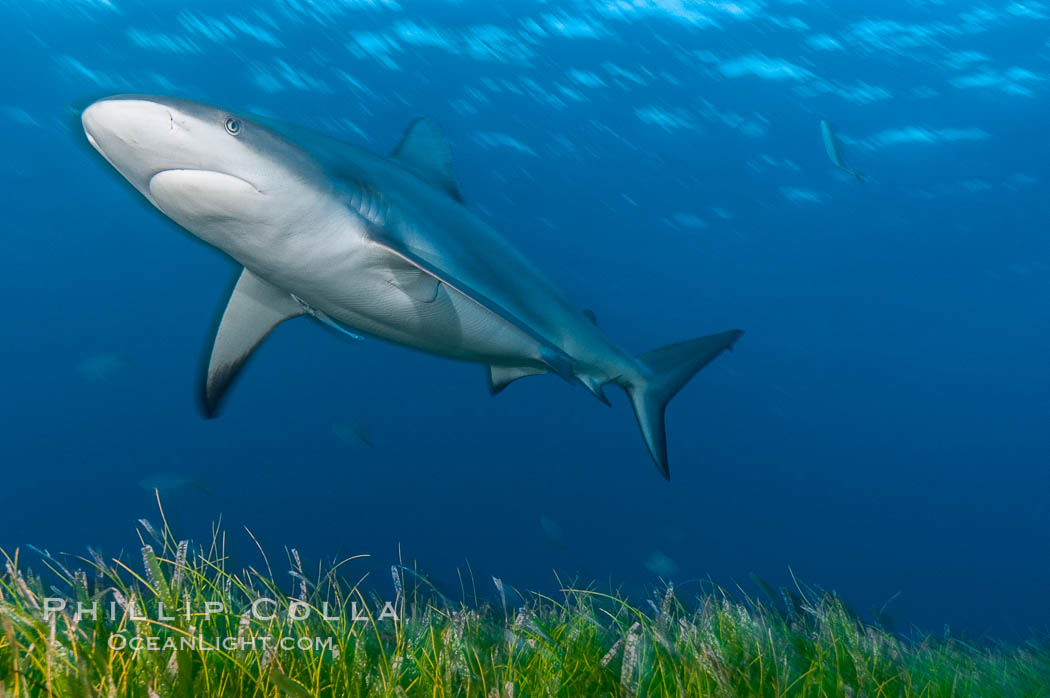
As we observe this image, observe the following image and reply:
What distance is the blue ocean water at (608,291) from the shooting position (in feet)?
61.4

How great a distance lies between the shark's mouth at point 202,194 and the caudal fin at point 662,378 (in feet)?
12.9

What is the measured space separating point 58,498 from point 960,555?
347ft

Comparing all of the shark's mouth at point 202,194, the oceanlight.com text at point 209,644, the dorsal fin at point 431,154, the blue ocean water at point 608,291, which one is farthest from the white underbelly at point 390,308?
the oceanlight.com text at point 209,644

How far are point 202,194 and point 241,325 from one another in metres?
1.94

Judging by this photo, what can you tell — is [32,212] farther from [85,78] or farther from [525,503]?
[525,503]

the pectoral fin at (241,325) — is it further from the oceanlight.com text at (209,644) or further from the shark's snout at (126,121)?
the oceanlight.com text at (209,644)

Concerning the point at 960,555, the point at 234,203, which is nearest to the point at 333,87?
the point at 234,203

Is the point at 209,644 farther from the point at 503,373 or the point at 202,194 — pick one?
the point at 503,373

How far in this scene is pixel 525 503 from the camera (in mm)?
68062

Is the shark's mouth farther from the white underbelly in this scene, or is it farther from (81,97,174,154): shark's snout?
the white underbelly

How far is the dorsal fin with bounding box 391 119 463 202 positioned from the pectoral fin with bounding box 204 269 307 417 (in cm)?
144

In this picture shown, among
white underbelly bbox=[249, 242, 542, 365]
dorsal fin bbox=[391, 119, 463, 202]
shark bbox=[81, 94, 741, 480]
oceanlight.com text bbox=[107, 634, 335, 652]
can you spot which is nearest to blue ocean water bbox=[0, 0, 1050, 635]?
shark bbox=[81, 94, 741, 480]

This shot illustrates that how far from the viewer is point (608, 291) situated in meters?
37.2

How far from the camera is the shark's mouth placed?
283 centimetres
